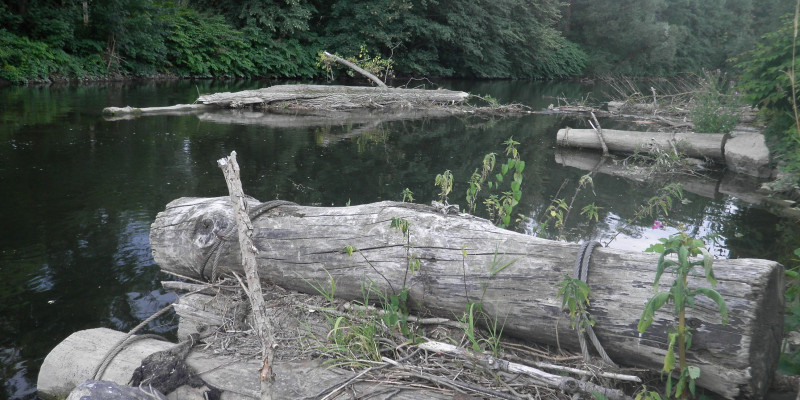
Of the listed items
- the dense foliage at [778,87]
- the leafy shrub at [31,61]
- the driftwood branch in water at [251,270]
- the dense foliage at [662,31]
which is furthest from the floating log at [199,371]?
the dense foliage at [662,31]

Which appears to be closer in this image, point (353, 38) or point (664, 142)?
point (664, 142)

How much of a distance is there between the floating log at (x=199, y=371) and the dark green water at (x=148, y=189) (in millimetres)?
281

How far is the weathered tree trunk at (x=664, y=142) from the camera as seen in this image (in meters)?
10.2

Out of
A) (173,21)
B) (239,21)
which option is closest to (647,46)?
(239,21)

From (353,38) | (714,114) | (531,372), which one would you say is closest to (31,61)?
(353,38)

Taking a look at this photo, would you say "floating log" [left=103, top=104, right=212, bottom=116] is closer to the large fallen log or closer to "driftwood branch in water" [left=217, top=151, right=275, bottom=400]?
the large fallen log

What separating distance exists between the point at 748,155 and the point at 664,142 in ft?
4.43

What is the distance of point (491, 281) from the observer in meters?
2.92

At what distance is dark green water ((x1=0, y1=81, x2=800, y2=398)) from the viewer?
4152 millimetres

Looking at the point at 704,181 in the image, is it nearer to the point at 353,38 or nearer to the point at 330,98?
the point at 330,98

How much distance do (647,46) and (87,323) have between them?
44.0 m

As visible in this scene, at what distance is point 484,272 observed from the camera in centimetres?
295

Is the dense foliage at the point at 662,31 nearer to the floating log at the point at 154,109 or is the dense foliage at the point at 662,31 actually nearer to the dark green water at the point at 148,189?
the dark green water at the point at 148,189

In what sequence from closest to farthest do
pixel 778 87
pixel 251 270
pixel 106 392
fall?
pixel 251 270 → pixel 106 392 → pixel 778 87
